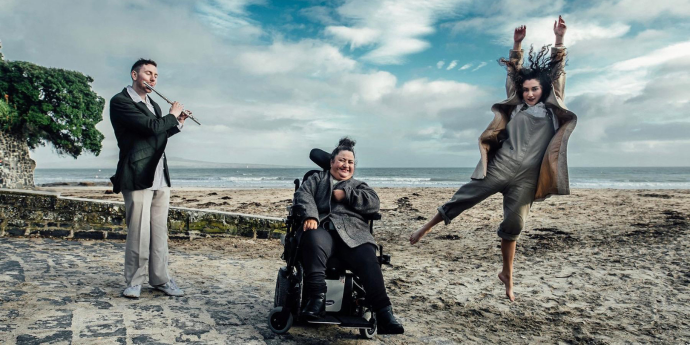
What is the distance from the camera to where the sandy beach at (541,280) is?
3.33 m

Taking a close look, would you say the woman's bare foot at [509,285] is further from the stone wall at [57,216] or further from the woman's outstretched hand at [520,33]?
the stone wall at [57,216]

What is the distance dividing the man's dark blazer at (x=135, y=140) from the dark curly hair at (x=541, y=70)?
288cm

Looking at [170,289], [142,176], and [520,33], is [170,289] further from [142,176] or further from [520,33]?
[520,33]

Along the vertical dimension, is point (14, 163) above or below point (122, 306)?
above

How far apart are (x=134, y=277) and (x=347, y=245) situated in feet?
6.33

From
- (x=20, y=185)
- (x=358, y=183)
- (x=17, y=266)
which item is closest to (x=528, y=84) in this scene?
(x=358, y=183)

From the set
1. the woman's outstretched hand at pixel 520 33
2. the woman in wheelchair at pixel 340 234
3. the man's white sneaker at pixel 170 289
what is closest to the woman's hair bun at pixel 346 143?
the woman in wheelchair at pixel 340 234

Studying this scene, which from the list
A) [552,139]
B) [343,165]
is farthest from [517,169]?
[343,165]

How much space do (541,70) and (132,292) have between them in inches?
148

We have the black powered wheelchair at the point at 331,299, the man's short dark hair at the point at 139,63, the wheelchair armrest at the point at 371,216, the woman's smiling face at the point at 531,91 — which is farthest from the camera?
the man's short dark hair at the point at 139,63

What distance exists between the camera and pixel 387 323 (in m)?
2.67

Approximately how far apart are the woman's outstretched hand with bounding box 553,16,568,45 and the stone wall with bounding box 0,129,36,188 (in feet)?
65.6

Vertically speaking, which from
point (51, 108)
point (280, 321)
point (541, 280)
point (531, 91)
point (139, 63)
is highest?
point (51, 108)

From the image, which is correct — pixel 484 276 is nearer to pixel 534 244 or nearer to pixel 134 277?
pixel 534 244
